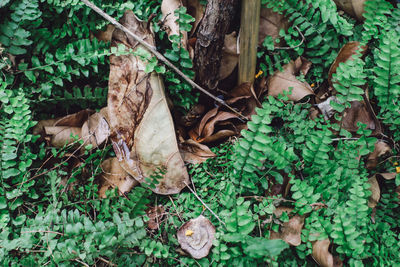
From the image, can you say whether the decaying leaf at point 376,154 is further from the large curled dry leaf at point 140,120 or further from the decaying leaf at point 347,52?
the large curled dry leaf at point 140,120

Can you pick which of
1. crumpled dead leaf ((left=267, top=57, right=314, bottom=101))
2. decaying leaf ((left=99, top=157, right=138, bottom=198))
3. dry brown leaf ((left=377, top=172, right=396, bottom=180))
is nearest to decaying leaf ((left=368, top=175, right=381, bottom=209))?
dry brown leaf ((left=377, top=172, right=396, bottom=180))

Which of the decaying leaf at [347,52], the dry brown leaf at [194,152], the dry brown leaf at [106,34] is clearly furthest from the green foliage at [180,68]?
the decaying leaf at [347,52]

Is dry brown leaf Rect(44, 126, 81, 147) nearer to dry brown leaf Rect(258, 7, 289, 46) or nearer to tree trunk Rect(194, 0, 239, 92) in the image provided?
tree trunk Rect(194, 0, 239, 92)

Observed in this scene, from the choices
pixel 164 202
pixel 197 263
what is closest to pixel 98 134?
pixel 164 202

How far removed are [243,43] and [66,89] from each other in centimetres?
177

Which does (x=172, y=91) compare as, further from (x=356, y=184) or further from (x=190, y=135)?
(x=356, y=184)

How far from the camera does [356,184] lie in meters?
2.13

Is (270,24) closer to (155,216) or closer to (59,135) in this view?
(155,216)

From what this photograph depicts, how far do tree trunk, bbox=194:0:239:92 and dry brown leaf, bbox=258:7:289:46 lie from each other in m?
0.45

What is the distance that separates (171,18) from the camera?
2.79m

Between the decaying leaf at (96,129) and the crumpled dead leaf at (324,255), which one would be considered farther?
the decaying leaf at (96,129)

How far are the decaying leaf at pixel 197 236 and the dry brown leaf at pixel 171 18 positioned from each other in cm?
144

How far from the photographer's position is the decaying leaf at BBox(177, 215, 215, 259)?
2342 mm

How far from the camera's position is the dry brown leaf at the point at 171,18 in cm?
275
